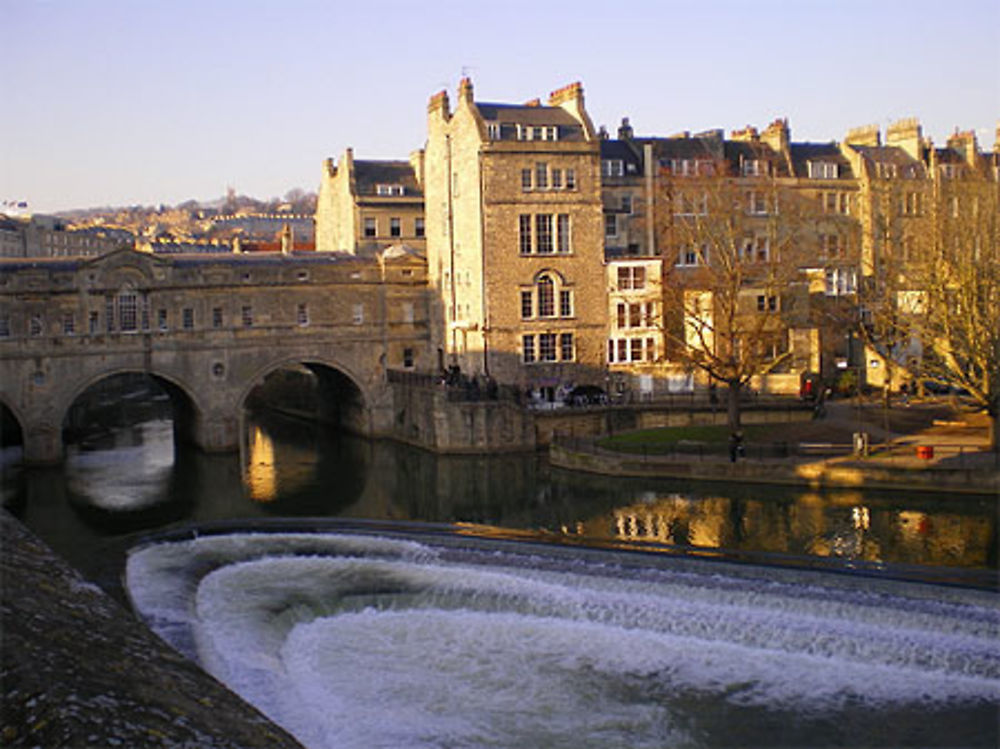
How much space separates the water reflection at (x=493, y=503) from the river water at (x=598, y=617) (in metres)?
0.19

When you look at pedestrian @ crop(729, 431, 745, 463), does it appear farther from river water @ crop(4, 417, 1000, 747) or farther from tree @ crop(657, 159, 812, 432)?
tree @ crop(657, 159, 812, 432)

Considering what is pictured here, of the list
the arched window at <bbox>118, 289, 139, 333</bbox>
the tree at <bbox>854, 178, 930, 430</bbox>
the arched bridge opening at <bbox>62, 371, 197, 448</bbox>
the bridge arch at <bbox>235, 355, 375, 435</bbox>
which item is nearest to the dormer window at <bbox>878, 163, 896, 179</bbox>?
the tree at <bbox>854, 178, 930, 430</bbox>

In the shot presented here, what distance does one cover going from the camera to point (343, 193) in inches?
2867

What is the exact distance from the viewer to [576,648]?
890 inches

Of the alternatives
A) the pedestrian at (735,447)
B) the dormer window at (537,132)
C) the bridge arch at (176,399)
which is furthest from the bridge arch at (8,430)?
the pedestrian at (735,447)

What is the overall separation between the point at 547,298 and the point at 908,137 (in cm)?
3103

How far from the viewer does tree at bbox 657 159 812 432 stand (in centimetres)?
4731

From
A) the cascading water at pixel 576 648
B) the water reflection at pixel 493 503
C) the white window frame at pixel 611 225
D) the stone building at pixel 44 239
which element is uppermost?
the stone building at pixel 44 239

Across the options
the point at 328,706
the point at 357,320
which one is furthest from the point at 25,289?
the point at 328,706

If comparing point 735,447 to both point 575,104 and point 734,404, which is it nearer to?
point 734,404

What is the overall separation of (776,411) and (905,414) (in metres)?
5.38

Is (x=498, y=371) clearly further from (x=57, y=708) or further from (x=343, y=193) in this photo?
(x=57, y=708)

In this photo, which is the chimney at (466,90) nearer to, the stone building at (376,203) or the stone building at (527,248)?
the stone building at (527,248)

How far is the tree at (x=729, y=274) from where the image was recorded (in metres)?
47.3
